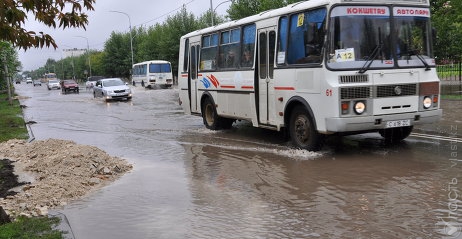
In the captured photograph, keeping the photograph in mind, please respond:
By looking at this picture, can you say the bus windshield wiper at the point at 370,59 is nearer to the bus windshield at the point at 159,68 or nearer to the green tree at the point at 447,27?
the green tree at the point at 447,27

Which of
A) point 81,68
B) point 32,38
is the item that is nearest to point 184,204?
point 32,38

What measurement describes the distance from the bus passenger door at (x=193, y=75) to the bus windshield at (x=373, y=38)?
7015mm

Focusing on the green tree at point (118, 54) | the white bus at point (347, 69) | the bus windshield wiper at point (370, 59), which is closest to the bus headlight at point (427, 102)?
the white bus at point (347, 69)

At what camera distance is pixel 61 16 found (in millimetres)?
5438

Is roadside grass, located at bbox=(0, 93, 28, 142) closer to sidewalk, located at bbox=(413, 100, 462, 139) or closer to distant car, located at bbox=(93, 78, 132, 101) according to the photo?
sidewalk, located at bbox=(413, 100, 462, 139)

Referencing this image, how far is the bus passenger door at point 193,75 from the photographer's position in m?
15.3

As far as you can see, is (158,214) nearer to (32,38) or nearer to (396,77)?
(32,38)

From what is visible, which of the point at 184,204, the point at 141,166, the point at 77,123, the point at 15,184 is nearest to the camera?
the point at 184,204

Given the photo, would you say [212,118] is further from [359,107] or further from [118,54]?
[118,54]

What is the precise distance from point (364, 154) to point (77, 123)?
1299cm

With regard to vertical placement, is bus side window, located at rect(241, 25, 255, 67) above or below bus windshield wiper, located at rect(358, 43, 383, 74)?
above

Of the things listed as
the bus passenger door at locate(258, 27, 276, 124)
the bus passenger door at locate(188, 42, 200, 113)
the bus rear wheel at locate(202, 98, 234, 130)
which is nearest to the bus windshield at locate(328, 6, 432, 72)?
the bus passenger door at locate(258, 27, 276, 124)

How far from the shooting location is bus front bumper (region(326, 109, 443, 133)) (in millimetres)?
8750

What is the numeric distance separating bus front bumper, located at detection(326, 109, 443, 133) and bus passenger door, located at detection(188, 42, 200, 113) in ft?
23.3
